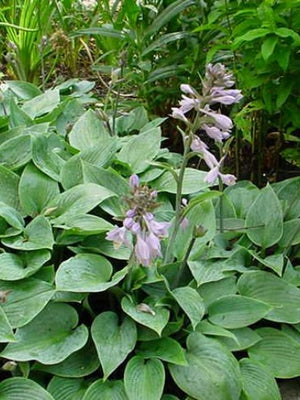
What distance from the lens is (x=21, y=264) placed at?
2.04m

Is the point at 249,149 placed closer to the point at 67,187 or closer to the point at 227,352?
the point at 67,187

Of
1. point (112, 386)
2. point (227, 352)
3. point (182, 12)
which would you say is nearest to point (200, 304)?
point (227, 352)

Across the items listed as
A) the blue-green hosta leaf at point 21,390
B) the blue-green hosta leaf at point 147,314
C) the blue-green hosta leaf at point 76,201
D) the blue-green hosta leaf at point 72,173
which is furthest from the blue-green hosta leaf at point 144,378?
the blue-green hosta leaf at point 72,173

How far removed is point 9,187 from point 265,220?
3.17 ft

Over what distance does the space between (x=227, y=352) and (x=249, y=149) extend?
1.52 meters

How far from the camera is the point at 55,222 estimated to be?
83.6 inches

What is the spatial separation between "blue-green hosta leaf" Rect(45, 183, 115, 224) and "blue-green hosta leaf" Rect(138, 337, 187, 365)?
51cm

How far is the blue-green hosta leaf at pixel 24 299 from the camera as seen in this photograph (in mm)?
1851

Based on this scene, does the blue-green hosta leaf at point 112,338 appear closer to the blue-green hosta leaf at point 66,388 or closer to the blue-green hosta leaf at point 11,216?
the blue-green hosta leaf at point 66,388

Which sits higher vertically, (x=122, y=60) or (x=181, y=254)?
(x=122, y=60)

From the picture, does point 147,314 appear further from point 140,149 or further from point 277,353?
point 140,149

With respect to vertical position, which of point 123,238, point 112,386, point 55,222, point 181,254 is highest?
point 123,238

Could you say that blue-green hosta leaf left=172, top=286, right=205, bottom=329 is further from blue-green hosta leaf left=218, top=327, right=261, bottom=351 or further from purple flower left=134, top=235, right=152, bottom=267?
purple flower left=134, top=235, right=152, bottom=267

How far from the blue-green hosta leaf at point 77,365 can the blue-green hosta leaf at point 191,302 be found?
31cm
